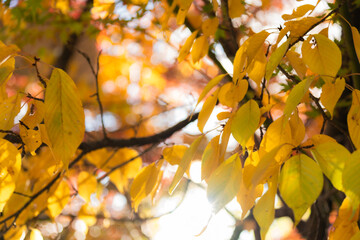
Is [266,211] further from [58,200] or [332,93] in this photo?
[58,200]

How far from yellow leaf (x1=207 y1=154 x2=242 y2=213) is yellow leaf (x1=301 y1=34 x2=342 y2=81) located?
0.14 meters

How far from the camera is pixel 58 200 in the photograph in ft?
2.65

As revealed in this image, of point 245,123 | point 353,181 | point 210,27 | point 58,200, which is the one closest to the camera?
point 353,181

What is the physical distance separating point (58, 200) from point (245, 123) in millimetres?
604

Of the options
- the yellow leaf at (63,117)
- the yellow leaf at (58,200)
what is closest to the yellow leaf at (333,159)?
the yellow leaf at (63,117)

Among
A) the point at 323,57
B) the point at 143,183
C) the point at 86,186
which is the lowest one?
the point at 86,186

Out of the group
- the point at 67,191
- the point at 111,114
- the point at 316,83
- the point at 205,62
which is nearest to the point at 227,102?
the point at 316,83

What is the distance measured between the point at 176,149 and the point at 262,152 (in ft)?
0.82

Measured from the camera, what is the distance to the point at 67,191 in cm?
82

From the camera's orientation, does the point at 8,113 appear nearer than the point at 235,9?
Yes

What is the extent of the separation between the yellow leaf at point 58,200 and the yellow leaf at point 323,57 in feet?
2.09

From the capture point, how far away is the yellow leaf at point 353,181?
254 mm

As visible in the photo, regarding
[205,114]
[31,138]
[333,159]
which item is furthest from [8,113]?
[333,159]

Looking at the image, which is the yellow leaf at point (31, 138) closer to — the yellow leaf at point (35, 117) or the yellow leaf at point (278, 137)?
the yellow leaf at point (35, 117)
